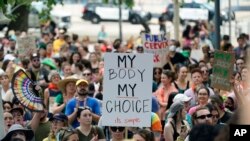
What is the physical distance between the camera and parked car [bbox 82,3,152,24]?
177ft

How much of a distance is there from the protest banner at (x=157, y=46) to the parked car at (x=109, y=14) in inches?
1231

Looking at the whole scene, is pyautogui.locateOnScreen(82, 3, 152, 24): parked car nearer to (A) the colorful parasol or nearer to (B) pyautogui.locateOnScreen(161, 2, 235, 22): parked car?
(B) pyautogui.locateOnScreen(161, 2, 235, 22): parked car

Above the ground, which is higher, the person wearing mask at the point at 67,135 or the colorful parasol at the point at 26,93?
the colorful parasol at the point at 26,93

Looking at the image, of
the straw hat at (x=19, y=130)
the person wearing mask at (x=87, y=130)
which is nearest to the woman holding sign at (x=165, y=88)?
the person wearing mask at (x=87, y=130)

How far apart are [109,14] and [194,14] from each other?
867 centimetres

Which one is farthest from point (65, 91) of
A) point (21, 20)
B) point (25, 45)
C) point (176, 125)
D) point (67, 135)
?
point (21, 20)

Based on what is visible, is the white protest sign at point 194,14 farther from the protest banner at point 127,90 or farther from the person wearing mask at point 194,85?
the protest banner at point 127,90

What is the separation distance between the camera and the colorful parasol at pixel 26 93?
13.4 metres

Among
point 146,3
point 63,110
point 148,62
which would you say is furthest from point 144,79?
point 146,3

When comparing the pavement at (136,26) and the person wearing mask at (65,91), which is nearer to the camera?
the person wearing mask at (65,91)

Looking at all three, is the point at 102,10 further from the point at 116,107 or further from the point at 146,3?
the point at 116,107

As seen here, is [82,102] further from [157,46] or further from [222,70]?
[157,46]

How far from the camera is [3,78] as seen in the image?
17281mm

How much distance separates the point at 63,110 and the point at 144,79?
100 inches
